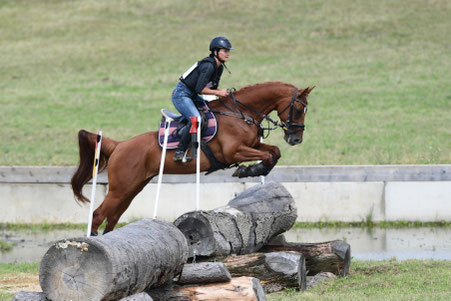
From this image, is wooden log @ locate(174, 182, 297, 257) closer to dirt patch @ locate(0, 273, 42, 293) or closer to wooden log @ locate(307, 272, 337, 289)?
wooden log @ locate(307, 272, 337, 289)

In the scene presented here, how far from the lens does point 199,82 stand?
32.6ft

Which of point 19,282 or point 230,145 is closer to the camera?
point 19,282

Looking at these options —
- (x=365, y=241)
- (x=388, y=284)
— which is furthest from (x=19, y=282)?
(x=365, y=241)

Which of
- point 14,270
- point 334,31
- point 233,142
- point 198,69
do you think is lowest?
point 14,270

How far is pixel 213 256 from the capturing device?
868 cm

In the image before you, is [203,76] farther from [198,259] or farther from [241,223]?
[198,259]

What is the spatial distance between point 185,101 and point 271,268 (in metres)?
2.61

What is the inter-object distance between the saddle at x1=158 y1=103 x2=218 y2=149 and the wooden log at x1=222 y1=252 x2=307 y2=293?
2.01 metres

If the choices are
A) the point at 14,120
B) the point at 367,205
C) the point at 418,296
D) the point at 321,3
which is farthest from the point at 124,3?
the point at 418,296

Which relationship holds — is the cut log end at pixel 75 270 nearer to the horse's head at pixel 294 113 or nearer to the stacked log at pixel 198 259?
the stacked log at pixel 198 259

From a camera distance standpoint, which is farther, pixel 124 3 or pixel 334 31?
pixel 124 3

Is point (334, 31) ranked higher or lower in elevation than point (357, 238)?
higher

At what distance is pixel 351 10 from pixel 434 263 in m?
28.6

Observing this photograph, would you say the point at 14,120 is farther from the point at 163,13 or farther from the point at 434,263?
the point at 434,263
